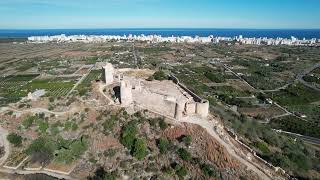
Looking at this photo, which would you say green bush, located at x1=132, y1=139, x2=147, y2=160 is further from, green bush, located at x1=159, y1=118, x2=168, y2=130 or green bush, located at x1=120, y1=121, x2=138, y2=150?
green bush, located at x1=159, y1=118, x2=168, y2=130

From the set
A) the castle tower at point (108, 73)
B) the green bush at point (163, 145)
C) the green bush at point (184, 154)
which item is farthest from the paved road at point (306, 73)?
the green bush at point (184, 154)

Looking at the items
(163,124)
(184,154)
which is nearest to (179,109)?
(163,124)

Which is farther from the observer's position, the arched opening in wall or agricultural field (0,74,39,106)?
agricultural field (0,74,39,106)

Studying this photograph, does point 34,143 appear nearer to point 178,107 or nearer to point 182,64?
point 178,107

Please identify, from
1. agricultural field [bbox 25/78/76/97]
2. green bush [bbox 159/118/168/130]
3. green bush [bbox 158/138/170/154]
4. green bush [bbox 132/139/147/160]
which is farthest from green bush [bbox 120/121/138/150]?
agricultural field [bbox 25/78/76/97]

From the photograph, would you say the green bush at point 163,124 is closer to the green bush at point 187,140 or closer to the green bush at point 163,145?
the green bush at point 163,145

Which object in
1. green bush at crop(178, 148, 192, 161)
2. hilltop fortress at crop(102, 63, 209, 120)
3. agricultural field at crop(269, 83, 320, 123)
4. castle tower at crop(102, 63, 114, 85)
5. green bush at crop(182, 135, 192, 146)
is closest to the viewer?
green bush at crop(178, 148, 192, 161)

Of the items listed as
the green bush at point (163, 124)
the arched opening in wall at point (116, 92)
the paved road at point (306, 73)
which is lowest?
the paved road at point (306, 73)

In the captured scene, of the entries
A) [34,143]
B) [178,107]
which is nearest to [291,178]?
[178,107]

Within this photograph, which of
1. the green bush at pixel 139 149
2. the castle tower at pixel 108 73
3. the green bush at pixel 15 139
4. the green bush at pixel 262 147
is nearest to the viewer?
the green bush at pixel 139 149
